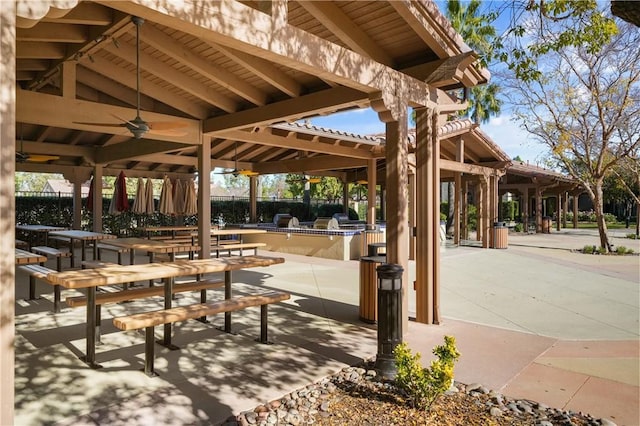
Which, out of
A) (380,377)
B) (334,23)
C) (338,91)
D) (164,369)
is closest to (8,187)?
(164,369)

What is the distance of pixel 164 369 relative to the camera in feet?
12.9

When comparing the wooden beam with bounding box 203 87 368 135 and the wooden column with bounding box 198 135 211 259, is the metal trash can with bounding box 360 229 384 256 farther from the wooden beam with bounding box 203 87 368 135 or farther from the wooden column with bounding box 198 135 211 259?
the wooden beam with bounding box 203 87 368 135

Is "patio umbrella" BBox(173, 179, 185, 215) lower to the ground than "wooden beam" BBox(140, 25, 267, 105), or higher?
lower

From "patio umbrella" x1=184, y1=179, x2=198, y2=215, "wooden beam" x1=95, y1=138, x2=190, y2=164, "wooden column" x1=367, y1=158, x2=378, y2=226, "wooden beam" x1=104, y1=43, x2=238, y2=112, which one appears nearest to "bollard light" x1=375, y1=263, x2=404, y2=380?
"wooden beam" x1=104, y1=43, x2=238, y2=112

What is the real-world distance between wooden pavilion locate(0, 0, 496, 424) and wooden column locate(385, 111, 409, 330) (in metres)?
0.01

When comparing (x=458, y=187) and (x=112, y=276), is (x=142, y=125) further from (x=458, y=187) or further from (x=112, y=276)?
(x=458, y=187)

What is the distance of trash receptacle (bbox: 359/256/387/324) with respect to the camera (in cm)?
553

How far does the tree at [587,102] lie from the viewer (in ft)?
41.1

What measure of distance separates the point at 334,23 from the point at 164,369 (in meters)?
3.85

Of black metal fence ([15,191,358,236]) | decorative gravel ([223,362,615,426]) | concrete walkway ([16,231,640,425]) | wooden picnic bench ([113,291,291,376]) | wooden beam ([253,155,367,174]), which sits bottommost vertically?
decorative gravel ([223,362,615,426])

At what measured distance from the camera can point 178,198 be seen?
11828 mm

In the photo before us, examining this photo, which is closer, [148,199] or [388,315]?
[388,315]

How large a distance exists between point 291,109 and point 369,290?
9.07ft

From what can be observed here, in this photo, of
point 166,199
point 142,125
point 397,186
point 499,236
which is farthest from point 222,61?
point 499,236
